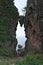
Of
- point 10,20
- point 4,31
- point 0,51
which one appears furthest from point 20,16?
point 0,51

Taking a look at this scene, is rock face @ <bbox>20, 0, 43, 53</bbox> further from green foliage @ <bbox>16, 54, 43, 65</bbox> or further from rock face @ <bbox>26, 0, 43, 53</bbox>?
green foliage @ <bbox>16, 54, 43, 65</bbox>

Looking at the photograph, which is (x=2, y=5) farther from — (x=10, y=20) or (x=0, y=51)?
(x=0, y=51)

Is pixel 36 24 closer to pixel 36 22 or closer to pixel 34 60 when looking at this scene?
pixel 36 22

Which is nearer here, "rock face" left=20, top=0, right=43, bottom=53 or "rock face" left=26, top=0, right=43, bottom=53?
"rock face" left=20, top=0, right=43, bottom=53

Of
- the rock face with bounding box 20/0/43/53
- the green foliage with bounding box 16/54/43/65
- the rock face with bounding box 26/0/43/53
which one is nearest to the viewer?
the green foliage with bounding box 16/54/43/65

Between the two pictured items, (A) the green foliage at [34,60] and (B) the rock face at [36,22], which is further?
(B) the rock face at [36,22]

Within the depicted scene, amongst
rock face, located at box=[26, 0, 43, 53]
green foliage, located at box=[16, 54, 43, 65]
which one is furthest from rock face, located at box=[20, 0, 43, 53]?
green foliage, located at box=[16, 54, 43, 65]

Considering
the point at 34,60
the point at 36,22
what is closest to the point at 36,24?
the point at 36,22

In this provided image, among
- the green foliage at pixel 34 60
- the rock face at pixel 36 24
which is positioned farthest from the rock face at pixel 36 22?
the green foliage at pixel 34 60

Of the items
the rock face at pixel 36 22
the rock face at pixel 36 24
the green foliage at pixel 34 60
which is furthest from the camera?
the rock face at pixel 36 22

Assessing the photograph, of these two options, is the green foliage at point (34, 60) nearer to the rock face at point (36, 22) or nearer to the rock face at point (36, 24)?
the rock face at point (36, 24)

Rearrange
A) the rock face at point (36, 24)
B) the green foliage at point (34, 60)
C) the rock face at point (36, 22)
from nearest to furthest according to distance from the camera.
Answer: the green foliage at point (34, 60) < the rock face at point (36, 24) < the rock face at point (36, 22)
